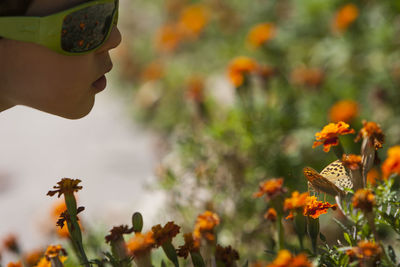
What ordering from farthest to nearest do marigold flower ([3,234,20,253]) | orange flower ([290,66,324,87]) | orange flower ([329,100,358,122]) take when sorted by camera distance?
orange flower ([290,66,324,87]) < orange flower ([329,100,358,122]) < marigold flower ([3,234,20,253])

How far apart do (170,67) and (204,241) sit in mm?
3309

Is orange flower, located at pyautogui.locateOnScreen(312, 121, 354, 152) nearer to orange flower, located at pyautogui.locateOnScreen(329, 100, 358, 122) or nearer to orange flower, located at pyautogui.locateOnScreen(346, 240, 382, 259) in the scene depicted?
orange flower, located at pyautogui.locateOnScreen(346, 240, 382, 259)

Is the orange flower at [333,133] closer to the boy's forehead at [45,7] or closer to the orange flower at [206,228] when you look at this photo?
the orange flower at [206,228]

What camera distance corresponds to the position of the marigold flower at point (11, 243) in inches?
61.0

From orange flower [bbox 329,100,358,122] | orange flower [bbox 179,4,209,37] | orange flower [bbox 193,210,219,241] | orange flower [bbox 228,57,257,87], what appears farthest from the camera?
orange flower [bbox 179,4,209,37]

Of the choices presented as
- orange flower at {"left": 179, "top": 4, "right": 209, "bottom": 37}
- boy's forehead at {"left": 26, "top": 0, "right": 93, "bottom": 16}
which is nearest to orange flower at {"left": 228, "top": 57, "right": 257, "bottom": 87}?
boy's forehead at {"left": 26, "top": 0, "right": 93, "bottom": 16}

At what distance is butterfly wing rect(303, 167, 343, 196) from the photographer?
36.0 inches

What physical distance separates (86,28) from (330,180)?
0.54 meters

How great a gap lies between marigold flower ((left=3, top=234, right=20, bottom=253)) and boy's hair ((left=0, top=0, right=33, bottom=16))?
2.78ft

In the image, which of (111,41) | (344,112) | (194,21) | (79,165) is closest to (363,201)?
(111,41)

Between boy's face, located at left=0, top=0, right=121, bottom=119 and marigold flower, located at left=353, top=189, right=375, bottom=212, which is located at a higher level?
boy's face, located at left=0, top=0, right=121, bottom=119

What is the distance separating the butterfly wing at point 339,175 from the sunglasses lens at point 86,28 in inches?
20.0

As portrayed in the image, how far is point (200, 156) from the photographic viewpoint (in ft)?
7.40

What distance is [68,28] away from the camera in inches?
36.9
